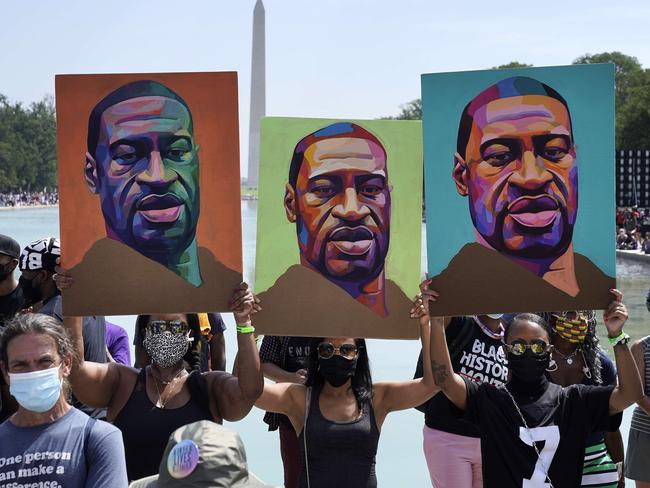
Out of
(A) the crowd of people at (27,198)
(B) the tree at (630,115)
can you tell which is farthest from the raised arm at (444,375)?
(A) the crowd of people at (27,198)

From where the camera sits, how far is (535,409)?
12.5 ft

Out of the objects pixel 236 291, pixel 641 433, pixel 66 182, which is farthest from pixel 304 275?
pixel 641 433

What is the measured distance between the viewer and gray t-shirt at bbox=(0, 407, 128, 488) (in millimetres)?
3148

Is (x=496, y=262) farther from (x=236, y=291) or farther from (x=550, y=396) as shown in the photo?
(x=236, y=291)

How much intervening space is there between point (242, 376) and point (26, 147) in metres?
111

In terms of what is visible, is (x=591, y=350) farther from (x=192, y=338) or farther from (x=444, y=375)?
(x=192, y=338)

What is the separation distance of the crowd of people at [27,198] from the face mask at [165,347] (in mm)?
90193

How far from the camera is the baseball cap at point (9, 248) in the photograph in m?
5.22

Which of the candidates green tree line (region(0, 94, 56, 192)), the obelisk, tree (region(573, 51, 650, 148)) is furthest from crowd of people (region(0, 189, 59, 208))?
tree (region(573, 51, 650, 148))

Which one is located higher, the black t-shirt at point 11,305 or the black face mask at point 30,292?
the black face mask at point 30,292

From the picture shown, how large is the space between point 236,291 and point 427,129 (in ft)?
3.32

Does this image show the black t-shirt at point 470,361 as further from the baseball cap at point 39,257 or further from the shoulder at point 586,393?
the baseball cap at point 39,257

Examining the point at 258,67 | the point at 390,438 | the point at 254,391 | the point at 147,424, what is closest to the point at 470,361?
the point at 254,391

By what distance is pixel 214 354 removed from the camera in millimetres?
5422
